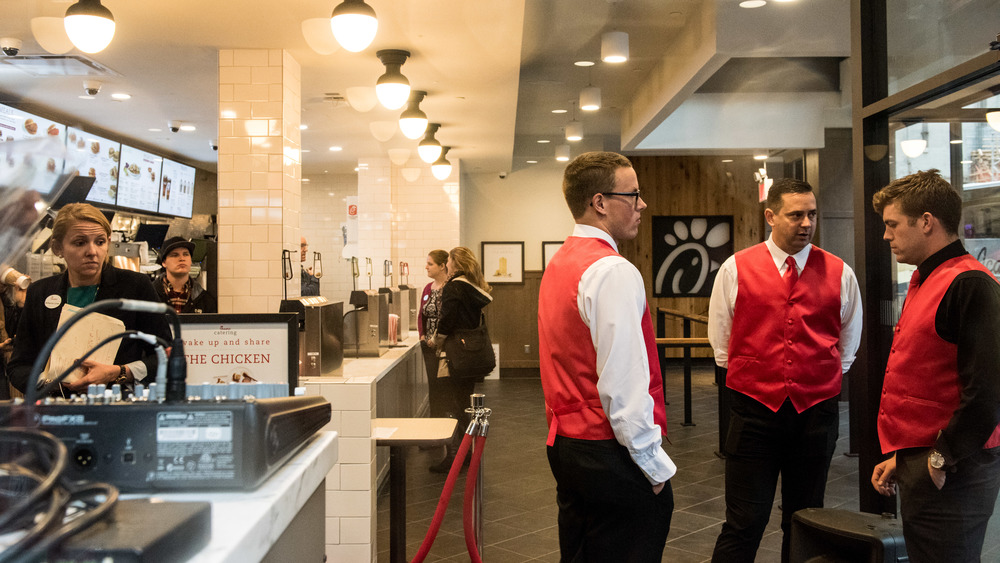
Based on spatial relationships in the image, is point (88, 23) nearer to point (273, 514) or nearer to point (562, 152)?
point (273, 514)

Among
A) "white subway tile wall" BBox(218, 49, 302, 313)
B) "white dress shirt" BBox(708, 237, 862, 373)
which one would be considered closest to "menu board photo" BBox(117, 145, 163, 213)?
"white subway tile wall" BBox(218, 49, 302, 313)

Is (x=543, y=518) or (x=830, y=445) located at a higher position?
(x=830, y=445)

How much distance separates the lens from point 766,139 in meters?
9.09

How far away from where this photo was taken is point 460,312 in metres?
5.83

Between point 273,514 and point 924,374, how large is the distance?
1862mm

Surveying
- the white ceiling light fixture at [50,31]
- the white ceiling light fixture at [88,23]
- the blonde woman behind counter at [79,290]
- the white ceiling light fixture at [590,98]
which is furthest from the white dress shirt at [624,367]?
the white ceiling light fixture at [590,98]

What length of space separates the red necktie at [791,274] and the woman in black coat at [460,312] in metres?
3.08

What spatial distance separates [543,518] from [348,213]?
8.81m

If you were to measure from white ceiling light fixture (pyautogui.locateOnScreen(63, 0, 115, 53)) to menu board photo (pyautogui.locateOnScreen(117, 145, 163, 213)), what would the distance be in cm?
556

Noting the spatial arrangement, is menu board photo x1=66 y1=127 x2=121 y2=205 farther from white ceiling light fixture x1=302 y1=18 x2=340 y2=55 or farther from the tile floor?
white ceiling light fixture x1=302 y1=18 x2=340 y2=55

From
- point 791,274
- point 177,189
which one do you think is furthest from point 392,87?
point 177,189

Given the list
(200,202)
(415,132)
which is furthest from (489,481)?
(200,202)

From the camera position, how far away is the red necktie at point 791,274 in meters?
2.94

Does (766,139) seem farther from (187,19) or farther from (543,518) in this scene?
(187,19)
